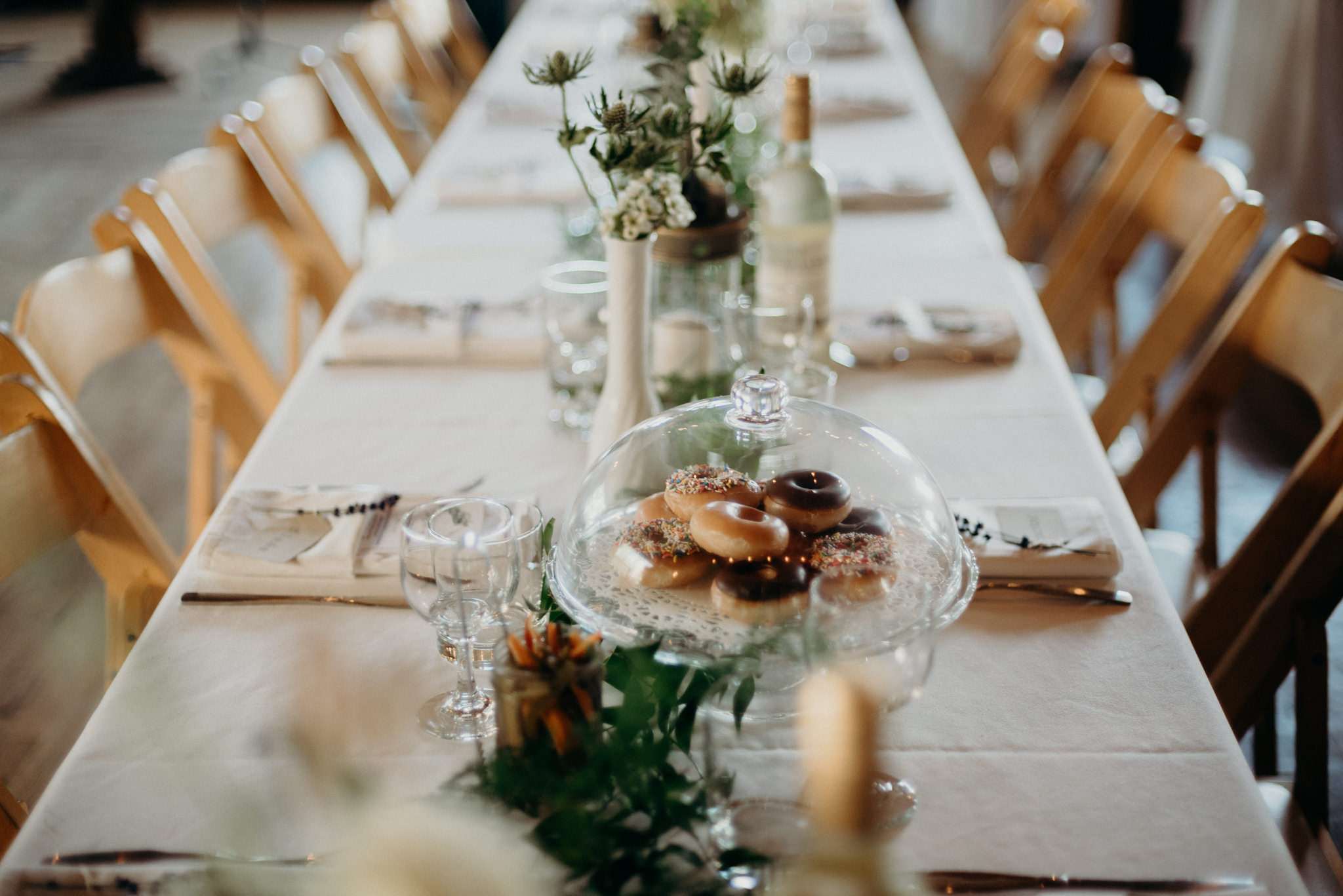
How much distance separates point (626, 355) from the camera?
124 cm

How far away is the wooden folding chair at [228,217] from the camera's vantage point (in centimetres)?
186

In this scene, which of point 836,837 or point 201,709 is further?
point 201,709

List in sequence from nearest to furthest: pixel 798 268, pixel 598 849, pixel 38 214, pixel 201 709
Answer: pixel 598 849 < pixel 201 709 < pixel 798 268 < pixel 38 214

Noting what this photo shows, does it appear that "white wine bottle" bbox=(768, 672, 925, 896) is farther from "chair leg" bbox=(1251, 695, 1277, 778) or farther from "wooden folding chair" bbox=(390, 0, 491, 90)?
"wooden folding chair" bbox=(390, 0, 491, 90)

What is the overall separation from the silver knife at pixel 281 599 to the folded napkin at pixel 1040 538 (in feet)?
1.80

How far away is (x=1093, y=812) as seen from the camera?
2.76 ft

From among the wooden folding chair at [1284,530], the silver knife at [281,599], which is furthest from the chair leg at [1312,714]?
the silver knife at [281,599]

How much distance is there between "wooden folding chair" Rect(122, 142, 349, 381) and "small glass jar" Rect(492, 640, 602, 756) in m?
1.13

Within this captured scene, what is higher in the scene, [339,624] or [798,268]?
[798,268]

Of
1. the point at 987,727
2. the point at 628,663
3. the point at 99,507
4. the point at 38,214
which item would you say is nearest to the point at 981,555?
the point at 987,727

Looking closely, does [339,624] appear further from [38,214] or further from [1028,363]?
[38,214]

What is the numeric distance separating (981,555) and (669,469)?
0.31m

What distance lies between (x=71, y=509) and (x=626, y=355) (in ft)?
1.98

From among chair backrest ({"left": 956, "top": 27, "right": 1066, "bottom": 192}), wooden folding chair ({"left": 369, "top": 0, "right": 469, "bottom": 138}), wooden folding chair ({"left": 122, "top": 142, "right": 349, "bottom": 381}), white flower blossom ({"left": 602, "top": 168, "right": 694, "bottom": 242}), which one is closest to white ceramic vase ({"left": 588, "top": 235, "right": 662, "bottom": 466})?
white flower blossom ({"left": 602, "top": 168, "right": 694, "bottom": 242})
